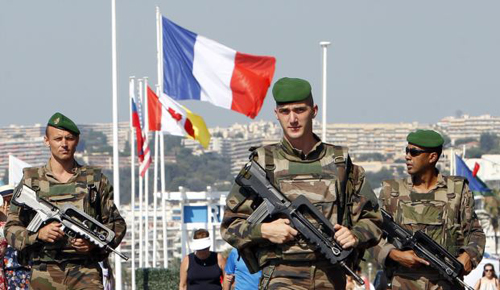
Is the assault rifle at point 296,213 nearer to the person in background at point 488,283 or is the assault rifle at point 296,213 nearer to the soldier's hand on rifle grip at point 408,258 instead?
the soldier's hand on rifle grip at point 408,258

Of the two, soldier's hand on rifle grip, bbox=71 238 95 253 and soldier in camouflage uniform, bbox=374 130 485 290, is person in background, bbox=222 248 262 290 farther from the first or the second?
soldier's hand on rifle grip, bbox=71 238 95 253

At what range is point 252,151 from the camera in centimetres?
770

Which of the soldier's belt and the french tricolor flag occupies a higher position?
the french tricolor flag

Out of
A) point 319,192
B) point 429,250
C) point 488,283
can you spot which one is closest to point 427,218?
point 429,250

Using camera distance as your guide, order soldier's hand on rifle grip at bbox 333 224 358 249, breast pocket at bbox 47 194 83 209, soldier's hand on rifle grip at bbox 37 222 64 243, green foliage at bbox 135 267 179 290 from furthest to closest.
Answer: green foliage at bbox 135 267 179 290 → breast pocket at bbox 47 194 83 209 → soldier's hand on rifle grip at bbox 37 222 64 243 → soldier's hand on rifle grip at bbox 333 224 358 249

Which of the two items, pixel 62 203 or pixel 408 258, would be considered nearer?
pixel 62 203

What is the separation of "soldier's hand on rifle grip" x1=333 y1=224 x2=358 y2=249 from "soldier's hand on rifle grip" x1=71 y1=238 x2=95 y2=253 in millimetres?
2541

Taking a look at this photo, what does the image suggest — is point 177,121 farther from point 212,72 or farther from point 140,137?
point 140,137

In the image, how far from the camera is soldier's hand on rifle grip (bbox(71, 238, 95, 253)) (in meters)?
9.34

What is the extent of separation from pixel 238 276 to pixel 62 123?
357 cm

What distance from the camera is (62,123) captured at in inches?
373

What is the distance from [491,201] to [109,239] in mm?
76051

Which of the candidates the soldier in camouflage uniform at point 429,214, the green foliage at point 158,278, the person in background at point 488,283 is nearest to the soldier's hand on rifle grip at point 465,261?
the soldier in camouflage uniform at point 429,214

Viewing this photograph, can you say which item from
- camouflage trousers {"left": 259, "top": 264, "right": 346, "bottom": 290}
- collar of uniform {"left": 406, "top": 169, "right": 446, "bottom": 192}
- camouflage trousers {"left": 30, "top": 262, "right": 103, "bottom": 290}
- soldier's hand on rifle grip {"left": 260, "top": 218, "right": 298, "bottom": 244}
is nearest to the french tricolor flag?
collar of uniform {"left": 406, "top": 169, "right": 446, "bottom": 192}
